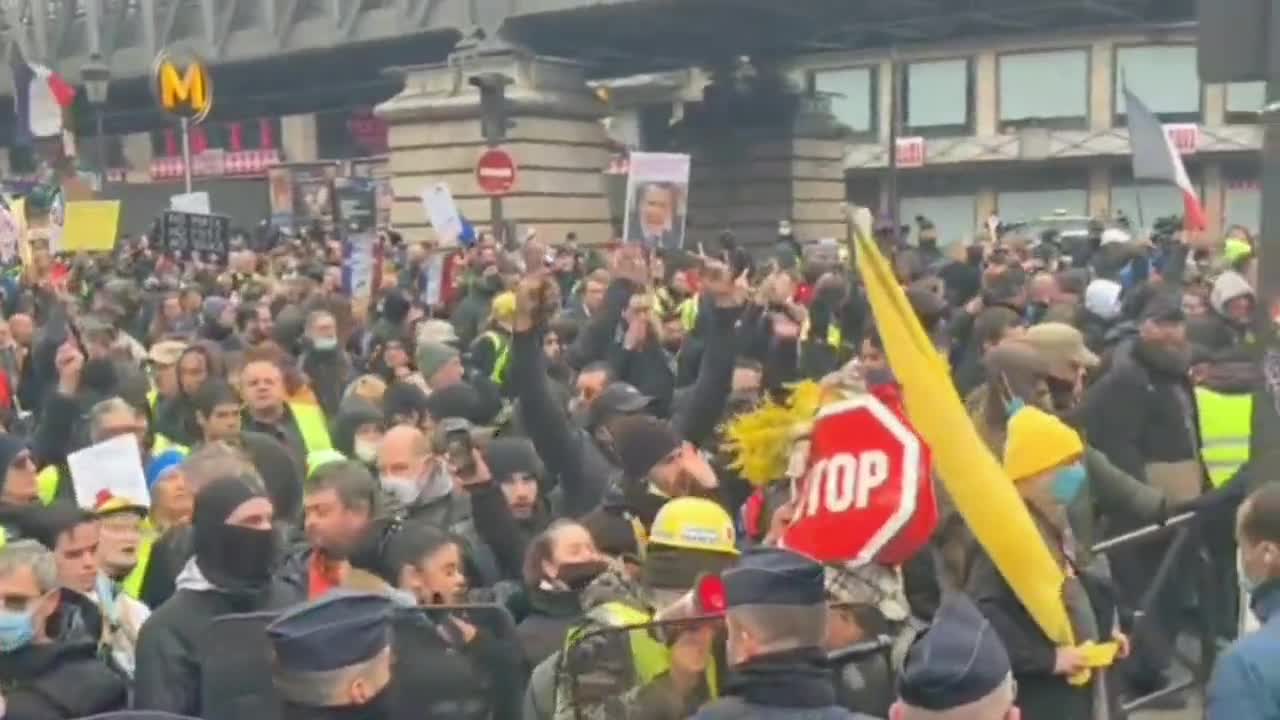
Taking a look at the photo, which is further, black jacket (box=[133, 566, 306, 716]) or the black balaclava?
the black balaclava

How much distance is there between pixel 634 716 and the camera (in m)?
4.14

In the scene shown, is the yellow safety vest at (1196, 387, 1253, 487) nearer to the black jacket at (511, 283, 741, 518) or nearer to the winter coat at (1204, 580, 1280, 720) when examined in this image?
the black jacket at (511, 283, 741, 518)

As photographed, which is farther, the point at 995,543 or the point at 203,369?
the point at 203,369

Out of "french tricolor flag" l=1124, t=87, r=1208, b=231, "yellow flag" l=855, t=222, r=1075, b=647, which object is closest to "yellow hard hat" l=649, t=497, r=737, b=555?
"yellow flag" l=855, t=222, r=1075, b=647

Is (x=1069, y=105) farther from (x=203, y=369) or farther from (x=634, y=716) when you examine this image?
(x=634, y=716)

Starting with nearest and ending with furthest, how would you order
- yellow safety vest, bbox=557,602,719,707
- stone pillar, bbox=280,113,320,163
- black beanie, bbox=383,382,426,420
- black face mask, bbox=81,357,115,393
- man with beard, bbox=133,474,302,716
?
yellow safety vest, bbox=557,602,719,707 < man with beard, bbox=133,474,302,716 < black beanie, bbox=383,382,426,420 < black face mask, bbox=81,357,115,393 < stone pillar, bbox=280,113,320,163

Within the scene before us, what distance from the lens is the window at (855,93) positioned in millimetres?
53906

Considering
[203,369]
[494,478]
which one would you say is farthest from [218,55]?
[494,478]

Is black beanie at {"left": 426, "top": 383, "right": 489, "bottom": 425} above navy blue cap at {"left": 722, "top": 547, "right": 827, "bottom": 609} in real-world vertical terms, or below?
below

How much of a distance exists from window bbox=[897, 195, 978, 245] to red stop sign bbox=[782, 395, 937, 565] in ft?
165

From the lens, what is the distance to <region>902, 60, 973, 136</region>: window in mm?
53406

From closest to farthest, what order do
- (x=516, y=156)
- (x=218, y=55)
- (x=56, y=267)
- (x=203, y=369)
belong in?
1. (x=203, y=369)
2. (x=56, y=267)
3. (x=516, y=156)
4. (x=218, y=55)

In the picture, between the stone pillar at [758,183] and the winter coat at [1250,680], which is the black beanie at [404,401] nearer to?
the winter coat at [1250,680]

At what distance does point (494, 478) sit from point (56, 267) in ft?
37.8
